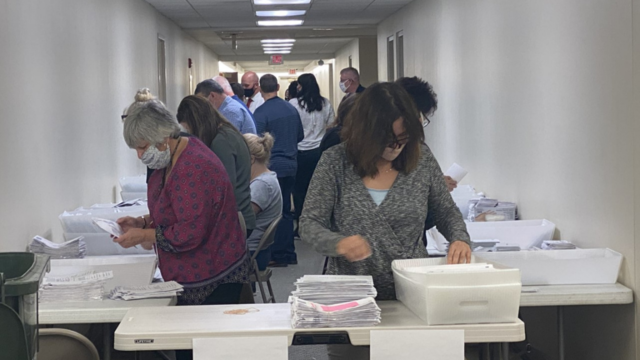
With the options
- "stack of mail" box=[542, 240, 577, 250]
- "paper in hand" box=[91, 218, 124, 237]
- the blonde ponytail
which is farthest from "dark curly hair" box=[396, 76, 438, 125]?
the blonde ponytail

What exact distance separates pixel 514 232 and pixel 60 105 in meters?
2.92

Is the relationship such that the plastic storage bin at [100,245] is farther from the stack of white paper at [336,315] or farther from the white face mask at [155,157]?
the stack of white paper at [336,315]

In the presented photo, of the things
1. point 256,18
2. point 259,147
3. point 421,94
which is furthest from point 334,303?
point 256,18

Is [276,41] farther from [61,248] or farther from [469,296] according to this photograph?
[469,296]

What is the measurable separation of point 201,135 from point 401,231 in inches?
79.1

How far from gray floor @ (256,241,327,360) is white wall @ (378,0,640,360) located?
126 cm

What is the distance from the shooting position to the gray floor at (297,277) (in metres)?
4.71

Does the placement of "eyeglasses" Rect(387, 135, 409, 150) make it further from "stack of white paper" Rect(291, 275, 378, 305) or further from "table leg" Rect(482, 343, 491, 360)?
"table leg" Rect(482, 343, 491, 360)

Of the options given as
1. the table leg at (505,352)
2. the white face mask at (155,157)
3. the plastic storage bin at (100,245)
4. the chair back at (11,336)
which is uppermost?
the white face mask at (155,157)

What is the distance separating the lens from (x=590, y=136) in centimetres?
378

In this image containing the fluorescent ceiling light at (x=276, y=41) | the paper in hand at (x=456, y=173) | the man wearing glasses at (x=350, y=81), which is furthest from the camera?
the fluorescent ceiling light at (x=276, y=41)

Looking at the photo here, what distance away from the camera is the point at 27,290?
1.85 meters

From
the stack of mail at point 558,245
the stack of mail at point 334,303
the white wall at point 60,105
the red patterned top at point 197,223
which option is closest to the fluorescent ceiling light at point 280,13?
the white wall at point 60,105

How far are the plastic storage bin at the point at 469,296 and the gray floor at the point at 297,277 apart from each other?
2421 mm
